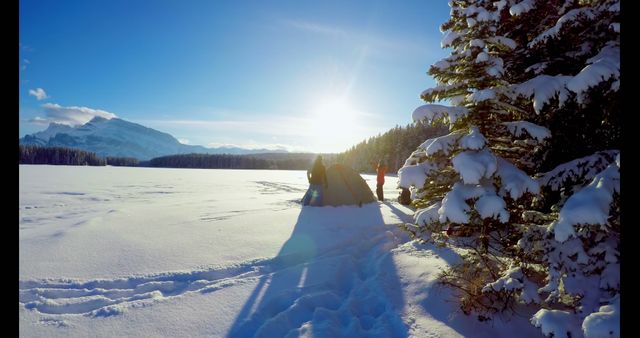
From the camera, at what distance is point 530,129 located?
3.54m

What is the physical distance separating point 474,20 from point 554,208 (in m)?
3.13

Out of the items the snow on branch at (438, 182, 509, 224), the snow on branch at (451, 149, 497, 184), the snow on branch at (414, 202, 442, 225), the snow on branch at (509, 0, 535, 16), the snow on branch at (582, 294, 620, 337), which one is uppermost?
the snow on branch at (509, 0, 535, 16)

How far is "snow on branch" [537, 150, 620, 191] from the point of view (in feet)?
9.73

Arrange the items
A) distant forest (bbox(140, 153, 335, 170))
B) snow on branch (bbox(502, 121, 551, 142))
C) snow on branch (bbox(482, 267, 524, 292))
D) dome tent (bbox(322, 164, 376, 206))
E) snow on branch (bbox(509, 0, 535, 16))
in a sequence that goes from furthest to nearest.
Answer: distant forest (bbox(140, 153, 335, 170)), dome tent (bbox(322, 164, 376, 206)), snow on branch (bbox(509, 0, 535, 16)), snow on branch (bbox(502, 121, 551, 142)), snow on branch (bbox(482, 267, 524, 292))

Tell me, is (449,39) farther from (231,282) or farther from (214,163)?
(214,163)

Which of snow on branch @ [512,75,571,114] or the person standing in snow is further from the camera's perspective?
the person standing in snow

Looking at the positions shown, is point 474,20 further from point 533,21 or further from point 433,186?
point 433,186

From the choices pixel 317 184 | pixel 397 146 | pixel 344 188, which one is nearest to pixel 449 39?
pixel 344 188

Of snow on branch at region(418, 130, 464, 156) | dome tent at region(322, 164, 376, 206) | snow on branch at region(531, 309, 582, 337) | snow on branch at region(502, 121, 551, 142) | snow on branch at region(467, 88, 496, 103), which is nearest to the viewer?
snow on branch at region(531, 309, 582, 337)

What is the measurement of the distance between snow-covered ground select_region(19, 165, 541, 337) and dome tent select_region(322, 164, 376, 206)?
3.65 metres

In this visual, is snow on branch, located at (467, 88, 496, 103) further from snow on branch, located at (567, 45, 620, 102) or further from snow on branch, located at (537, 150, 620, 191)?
snow on branch, located at (537, 150, 620, 191)

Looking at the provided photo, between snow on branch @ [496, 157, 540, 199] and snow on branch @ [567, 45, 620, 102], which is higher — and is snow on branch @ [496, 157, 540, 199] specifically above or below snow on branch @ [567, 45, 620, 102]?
below

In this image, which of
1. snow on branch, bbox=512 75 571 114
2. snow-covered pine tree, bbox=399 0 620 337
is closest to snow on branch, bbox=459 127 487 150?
snow-covered pine tree, bbox=399 0 620 337
